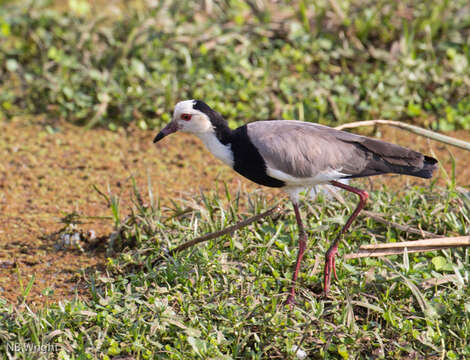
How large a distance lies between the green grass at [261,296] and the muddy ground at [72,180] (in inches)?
11.4

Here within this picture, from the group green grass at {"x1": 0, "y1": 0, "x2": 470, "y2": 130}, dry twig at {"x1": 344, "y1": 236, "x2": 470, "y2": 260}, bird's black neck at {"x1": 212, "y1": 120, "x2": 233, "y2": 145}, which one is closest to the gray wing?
bird's black neck at {"x1": 212, "y1": 120, "x2": 233, "y2": 145}

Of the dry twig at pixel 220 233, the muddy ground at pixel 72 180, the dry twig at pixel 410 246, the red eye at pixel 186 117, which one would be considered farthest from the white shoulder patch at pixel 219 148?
the dry twig at pixel 410 246

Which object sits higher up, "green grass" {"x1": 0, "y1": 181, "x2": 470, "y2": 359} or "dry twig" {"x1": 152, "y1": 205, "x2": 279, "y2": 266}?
"dry twig" {"x1": 152, "y1": 205, "x2": 279, "y2": 266}

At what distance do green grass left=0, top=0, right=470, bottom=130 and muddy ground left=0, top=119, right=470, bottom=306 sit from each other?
0.92 ft

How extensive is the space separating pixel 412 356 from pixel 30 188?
A: 3059 mm

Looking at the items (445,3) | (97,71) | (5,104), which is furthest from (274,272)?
(445,3)

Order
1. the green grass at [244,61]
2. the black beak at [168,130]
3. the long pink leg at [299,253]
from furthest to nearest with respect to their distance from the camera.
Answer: the green grass at [244,61]
the black beak at [168,130]
the long pink leg at [299,253]

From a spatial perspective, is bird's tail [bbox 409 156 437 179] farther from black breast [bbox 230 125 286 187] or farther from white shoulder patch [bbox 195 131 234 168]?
white shoulder patch [bbox 195 131 234 168]

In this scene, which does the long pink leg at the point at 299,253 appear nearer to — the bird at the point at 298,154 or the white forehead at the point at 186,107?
the bird at the point at 298,154

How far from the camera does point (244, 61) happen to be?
6172 mm

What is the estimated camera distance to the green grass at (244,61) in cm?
589

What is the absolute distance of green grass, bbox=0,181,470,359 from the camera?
11.0ft

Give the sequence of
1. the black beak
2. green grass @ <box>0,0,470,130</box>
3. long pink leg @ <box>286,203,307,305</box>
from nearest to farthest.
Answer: long pink leg @ <box>286,203,307,305</box> < the black beak < green grass @ <box>0,0,470,130</box>

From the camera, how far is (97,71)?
600 centimetres
